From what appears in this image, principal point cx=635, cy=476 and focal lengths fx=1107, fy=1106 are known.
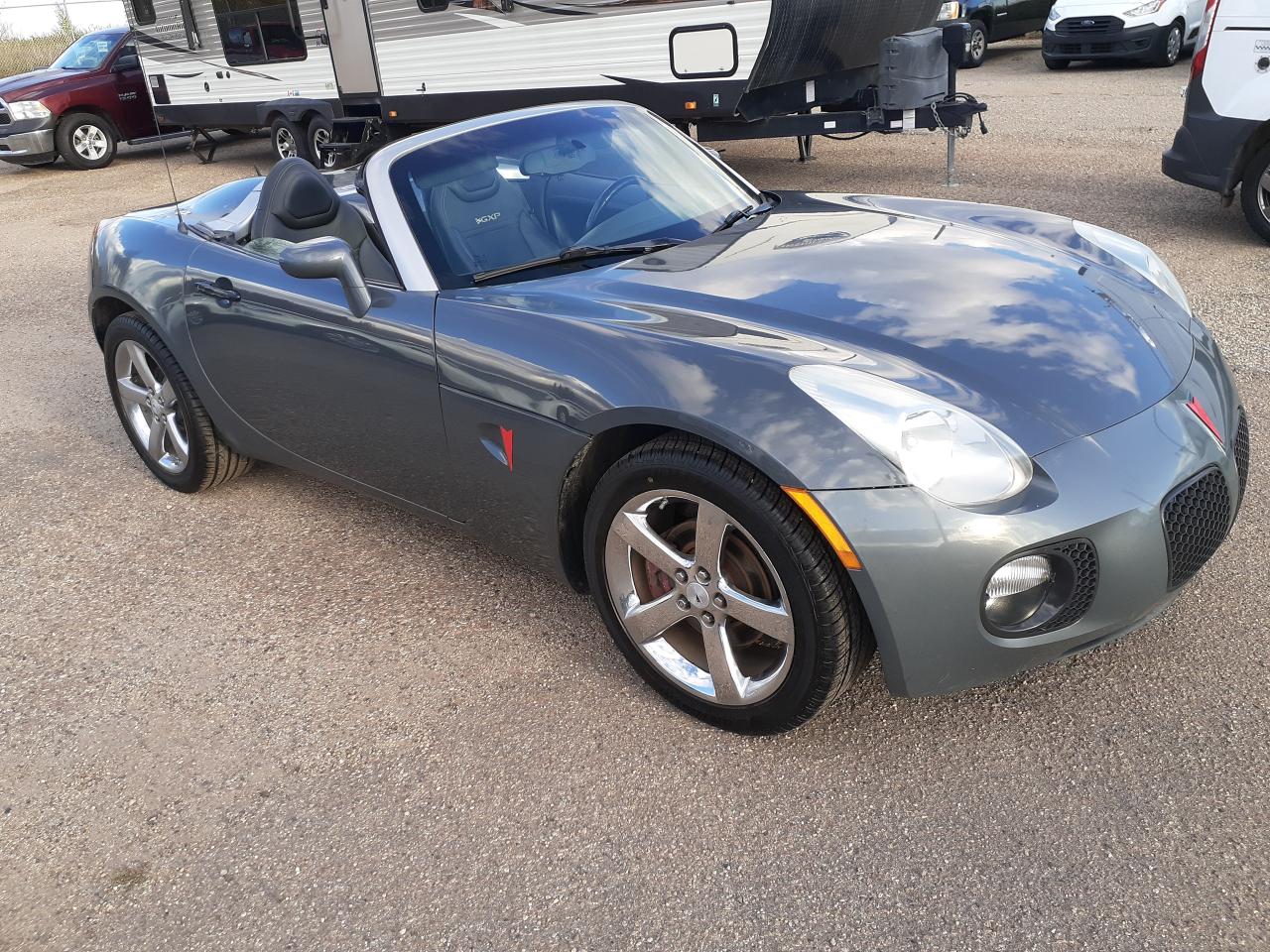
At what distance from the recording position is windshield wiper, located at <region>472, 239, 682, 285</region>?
3.24 meters

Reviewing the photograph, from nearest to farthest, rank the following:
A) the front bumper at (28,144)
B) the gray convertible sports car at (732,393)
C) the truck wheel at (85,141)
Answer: the gray convertible sports car at (732,393) < the front bumper at (28,144) < the truck wheel at (85,141)

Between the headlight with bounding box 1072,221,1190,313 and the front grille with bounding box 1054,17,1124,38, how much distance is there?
12.2m

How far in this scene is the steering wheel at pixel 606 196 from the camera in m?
3.45

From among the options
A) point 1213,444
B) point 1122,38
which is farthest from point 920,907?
point 1122,38

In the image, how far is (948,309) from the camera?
285 cm

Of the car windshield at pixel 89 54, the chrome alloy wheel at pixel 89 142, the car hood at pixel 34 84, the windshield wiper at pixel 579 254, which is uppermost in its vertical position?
the windshield wiper at pixel 579 254

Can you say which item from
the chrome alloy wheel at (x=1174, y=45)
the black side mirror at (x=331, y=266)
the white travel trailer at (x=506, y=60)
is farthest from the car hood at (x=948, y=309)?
the chrome alloy wheel at (x=1174, y=45)

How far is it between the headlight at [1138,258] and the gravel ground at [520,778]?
2.61 ft

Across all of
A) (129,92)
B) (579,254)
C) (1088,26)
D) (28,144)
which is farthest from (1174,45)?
(28,144)

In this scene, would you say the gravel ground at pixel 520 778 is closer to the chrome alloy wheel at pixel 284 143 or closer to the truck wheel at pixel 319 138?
the truck wheel at pixel 319 138

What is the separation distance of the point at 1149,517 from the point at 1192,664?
701 mm

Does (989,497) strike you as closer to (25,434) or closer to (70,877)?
(70,877)

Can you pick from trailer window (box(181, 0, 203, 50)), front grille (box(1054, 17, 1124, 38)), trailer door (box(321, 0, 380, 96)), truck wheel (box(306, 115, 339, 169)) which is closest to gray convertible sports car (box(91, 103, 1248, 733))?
trailer door (box(321, 0, 380, 96))

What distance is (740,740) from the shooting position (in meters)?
2.77
